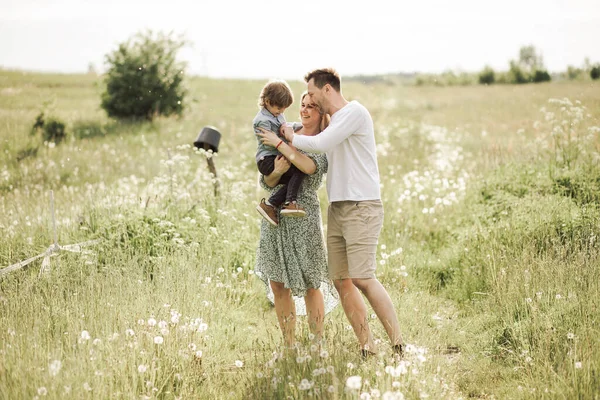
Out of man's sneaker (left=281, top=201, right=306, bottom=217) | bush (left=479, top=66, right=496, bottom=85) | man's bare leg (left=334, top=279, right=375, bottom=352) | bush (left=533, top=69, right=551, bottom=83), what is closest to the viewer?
man's sneaker (left=281, top=201, right=306, bottom=217)

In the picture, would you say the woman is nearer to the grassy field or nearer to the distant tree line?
the grassy field

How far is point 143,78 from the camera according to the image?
21797 mm

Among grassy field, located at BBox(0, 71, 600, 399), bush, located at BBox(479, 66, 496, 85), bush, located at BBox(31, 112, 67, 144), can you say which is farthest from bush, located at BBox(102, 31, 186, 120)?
bush, located at BBox(479, 66, 496, 85)

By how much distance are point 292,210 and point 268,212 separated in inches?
10.7

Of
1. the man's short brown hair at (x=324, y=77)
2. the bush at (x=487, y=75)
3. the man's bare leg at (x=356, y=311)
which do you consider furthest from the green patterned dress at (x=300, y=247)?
the bush at (x=487, y=75)

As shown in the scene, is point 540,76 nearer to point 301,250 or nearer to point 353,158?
point 353,158

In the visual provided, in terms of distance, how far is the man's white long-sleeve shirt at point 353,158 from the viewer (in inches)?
172

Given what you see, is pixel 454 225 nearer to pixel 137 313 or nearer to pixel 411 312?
pixel 411 312

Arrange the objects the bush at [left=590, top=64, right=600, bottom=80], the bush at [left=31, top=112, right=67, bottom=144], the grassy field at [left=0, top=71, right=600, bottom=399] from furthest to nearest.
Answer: the bush at [left=31, top=112, right=67, bottom=144] < the bush at [left=590, top=64, right=600, bottom=80] < the grassy field at [left=0, top=71, right=600, bottom=399]

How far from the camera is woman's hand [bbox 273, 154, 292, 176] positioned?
456cm

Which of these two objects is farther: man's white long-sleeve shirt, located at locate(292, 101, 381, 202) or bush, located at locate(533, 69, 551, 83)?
bush, located at locate(533, 69, 551, 83)

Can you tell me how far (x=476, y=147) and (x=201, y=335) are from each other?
12.6 m

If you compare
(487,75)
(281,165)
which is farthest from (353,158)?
(487,75)

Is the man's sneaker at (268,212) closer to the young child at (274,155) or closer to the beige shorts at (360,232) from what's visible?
the young child at (274,155)
